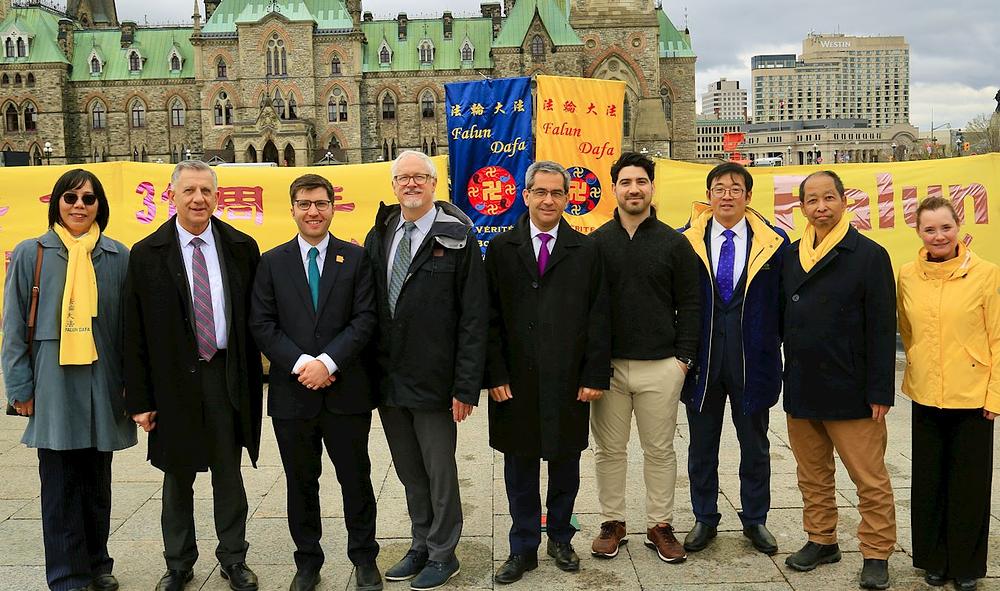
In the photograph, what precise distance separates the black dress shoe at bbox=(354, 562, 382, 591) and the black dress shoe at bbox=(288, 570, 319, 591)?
8.4 inches

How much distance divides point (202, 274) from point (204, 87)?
53.5 metres

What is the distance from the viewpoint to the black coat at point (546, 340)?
418cm

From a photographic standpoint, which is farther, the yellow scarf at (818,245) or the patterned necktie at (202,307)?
the yellow scarf at (818,245)

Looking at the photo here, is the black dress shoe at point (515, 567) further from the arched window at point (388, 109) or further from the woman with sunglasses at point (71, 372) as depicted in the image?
the arched window at point (388, 109)

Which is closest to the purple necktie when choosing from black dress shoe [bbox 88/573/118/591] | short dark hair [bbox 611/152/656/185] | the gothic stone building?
short dark hair [bbox 611/152/656/185]

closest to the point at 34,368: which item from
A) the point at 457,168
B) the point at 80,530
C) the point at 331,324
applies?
the point at 80,530

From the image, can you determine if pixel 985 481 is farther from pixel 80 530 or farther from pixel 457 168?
pixel 457 168

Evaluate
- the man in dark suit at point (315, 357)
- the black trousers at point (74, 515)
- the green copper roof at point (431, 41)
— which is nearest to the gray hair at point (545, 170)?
the man in dark suit at point (315, 357)

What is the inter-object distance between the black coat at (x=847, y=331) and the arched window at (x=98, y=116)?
6089cm

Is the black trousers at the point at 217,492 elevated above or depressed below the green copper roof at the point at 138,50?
below

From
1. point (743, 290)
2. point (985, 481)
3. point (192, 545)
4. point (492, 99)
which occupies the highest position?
point (492, 99)

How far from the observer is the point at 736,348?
14.6ft

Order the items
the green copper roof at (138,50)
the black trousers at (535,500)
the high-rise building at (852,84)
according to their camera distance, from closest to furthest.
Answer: the black trousers at (535,500) < the green copper roof at (138,50) < the high-rise building at (852,84)

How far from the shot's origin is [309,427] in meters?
4.10
